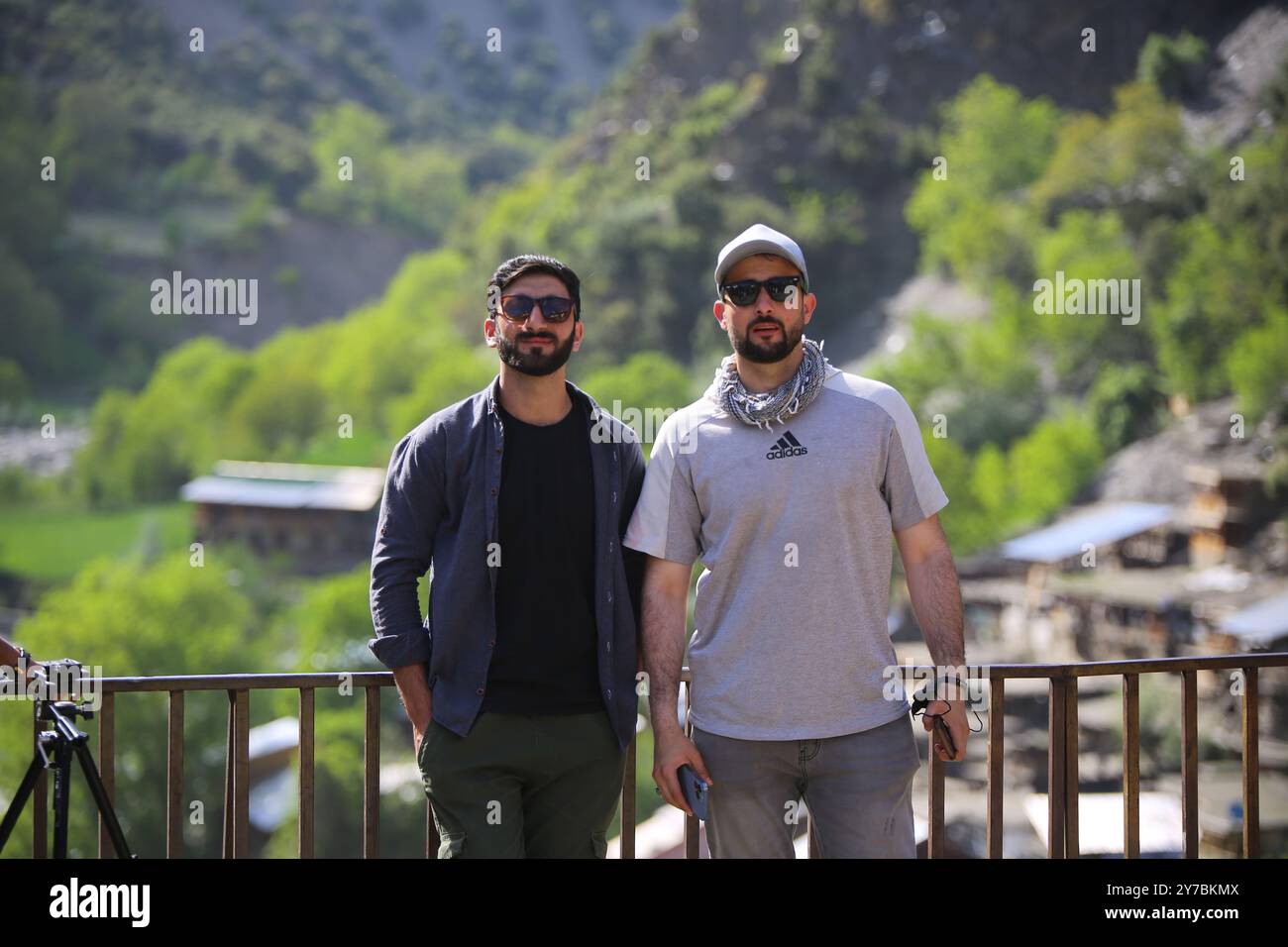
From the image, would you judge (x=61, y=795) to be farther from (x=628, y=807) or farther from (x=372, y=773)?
(x=628, y=807)

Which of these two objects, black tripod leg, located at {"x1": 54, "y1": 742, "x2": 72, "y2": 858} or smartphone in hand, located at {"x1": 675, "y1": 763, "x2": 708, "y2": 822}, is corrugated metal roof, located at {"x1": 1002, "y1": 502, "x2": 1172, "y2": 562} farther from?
black tripod leg, located at {"x1": 54, "y1": 742, "x2": 72, "y2": 858}

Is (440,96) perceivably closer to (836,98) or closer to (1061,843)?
(836,98)

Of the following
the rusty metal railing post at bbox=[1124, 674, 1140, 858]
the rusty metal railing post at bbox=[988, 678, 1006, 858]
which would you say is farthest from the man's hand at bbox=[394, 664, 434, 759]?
the rusty metal railing post at bbox=[1124, 674, 1140, 858]

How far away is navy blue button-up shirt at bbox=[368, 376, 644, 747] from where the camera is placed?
3.27 metres

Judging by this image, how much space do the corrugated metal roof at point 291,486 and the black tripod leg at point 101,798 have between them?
61.7 meters

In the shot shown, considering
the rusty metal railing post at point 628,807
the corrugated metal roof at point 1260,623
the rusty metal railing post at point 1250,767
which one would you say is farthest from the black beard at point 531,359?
the corrugated metal roof at point 1260,623

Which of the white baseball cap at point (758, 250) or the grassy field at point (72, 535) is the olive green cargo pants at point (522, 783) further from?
the grassy field at point (72, 535)

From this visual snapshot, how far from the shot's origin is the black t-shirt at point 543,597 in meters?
3.30

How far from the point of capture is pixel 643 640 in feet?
11.1

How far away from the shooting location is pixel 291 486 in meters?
69.2

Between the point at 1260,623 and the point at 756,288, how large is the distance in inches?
1272

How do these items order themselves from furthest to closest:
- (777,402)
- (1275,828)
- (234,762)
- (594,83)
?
1. (594,83)
2. (1275,828)
3. (234,762)
4. (777,402)

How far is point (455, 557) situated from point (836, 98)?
7046 cm
